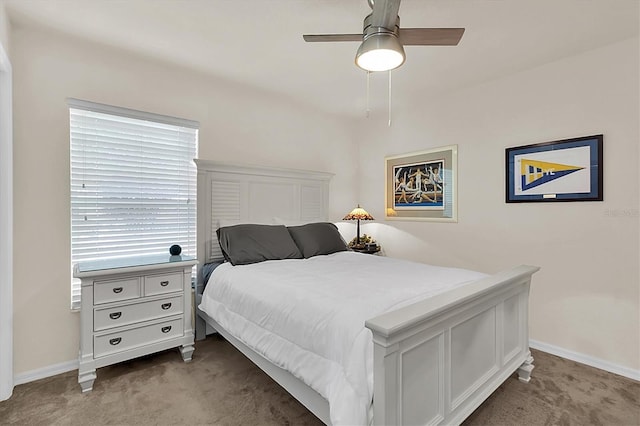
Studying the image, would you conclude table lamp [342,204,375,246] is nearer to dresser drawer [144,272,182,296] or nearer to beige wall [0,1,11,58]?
dresser drawer [144,272,182,296]

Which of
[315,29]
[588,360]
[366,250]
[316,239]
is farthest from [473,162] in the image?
[315,29]

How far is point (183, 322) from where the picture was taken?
8.41 ft

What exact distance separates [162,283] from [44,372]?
1.03m

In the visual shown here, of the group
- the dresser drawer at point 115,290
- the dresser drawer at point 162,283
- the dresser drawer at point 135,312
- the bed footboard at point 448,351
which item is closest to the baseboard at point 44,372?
the dresser drawer at point 135,312

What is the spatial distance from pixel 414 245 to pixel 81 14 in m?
3.65

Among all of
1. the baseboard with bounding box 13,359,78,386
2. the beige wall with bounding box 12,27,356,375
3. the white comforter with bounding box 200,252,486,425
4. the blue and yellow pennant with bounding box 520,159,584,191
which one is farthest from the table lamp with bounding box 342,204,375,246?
the baseboard with bounding box 13,359,78,386

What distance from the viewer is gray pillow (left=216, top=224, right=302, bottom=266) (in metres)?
2.78

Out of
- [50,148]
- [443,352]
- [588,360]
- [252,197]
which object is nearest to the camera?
[443,352]

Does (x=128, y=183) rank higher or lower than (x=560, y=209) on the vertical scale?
higher

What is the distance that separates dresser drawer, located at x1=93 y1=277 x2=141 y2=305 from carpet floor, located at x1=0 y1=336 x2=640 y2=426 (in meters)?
0.60

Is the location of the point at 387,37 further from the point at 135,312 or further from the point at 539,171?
the point at 135,312

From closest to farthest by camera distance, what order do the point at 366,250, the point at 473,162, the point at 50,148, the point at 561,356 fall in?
the point at 50,148 → the point at 561,356 → the point at 473,162 → the point at 366,250

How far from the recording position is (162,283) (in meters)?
2.46

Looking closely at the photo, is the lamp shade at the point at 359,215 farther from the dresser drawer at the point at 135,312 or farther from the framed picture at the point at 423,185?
the dresser drawer at the point at 135,312
